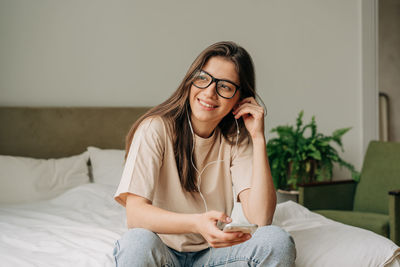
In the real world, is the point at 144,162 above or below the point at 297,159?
above

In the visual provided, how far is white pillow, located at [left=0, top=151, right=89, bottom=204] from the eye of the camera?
8.68 ft

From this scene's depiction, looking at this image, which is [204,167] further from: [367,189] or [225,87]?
[367,189]

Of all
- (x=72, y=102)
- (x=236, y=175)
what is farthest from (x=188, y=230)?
(x=72, y=102)

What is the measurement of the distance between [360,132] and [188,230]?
304cm

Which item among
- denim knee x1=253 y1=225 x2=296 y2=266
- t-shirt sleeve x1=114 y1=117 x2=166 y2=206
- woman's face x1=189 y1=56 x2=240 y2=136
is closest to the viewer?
denim knee x1=253 y1=225 x2=296 y2=266

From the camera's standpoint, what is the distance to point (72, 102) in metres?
3.17

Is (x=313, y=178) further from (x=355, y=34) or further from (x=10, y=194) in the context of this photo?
(x=10, y=194)

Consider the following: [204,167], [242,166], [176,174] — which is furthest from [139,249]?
[242,166]

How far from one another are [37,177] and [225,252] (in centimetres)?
175

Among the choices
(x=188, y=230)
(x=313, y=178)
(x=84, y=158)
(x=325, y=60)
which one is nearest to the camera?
(x=188, y=230)

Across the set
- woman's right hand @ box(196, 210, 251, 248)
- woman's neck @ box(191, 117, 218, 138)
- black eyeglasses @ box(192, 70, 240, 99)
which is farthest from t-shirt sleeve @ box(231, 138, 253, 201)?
woman's right hand @ box(196, 210, 251, 248)

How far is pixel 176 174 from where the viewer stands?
5.00 ft

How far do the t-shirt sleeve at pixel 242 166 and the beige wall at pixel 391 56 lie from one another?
385cm

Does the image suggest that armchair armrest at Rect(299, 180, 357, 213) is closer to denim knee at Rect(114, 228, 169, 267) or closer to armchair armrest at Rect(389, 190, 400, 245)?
armchair armrest at Rect(389, 190, 400, 245)
